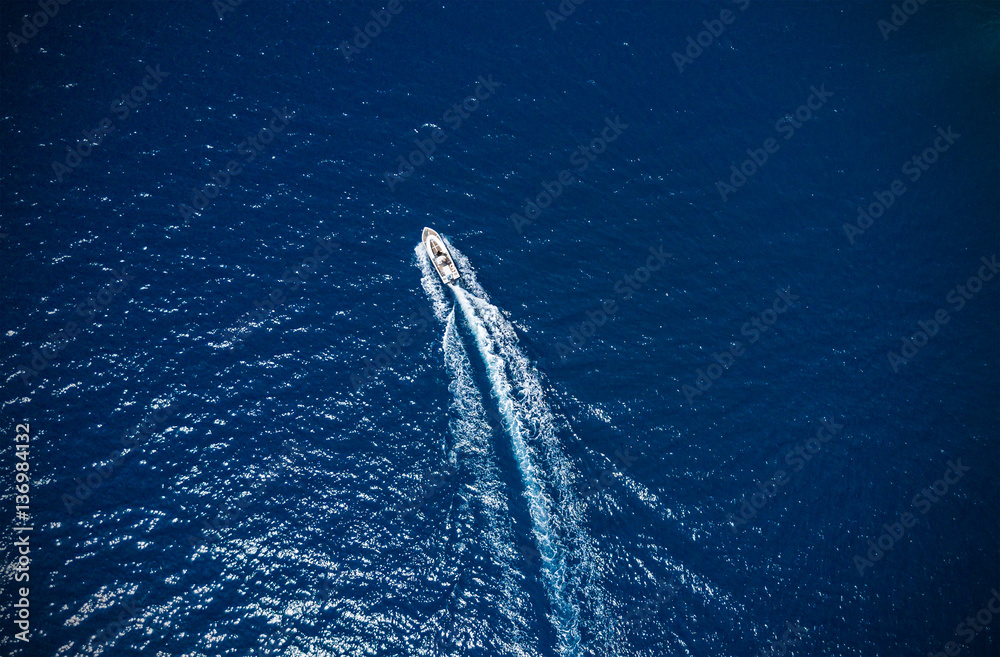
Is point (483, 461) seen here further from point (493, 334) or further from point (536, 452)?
point (493, 334)

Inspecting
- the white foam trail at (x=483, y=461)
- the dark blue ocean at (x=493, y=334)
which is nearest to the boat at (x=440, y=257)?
the dark blue ocean at (x=493, y=334)

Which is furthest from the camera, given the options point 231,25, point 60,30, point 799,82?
point 799,82

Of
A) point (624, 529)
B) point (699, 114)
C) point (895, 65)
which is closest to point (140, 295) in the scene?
point (624, 529)

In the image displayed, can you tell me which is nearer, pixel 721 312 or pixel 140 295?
pixel 140 295

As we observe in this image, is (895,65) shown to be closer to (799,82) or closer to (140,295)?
(799,82)

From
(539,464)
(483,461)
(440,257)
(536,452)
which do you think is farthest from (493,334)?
(539,464)

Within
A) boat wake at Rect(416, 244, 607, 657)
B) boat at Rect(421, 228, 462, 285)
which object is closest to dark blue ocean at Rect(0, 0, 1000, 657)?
boat wake at Rect(416, 244, 607, 657)
